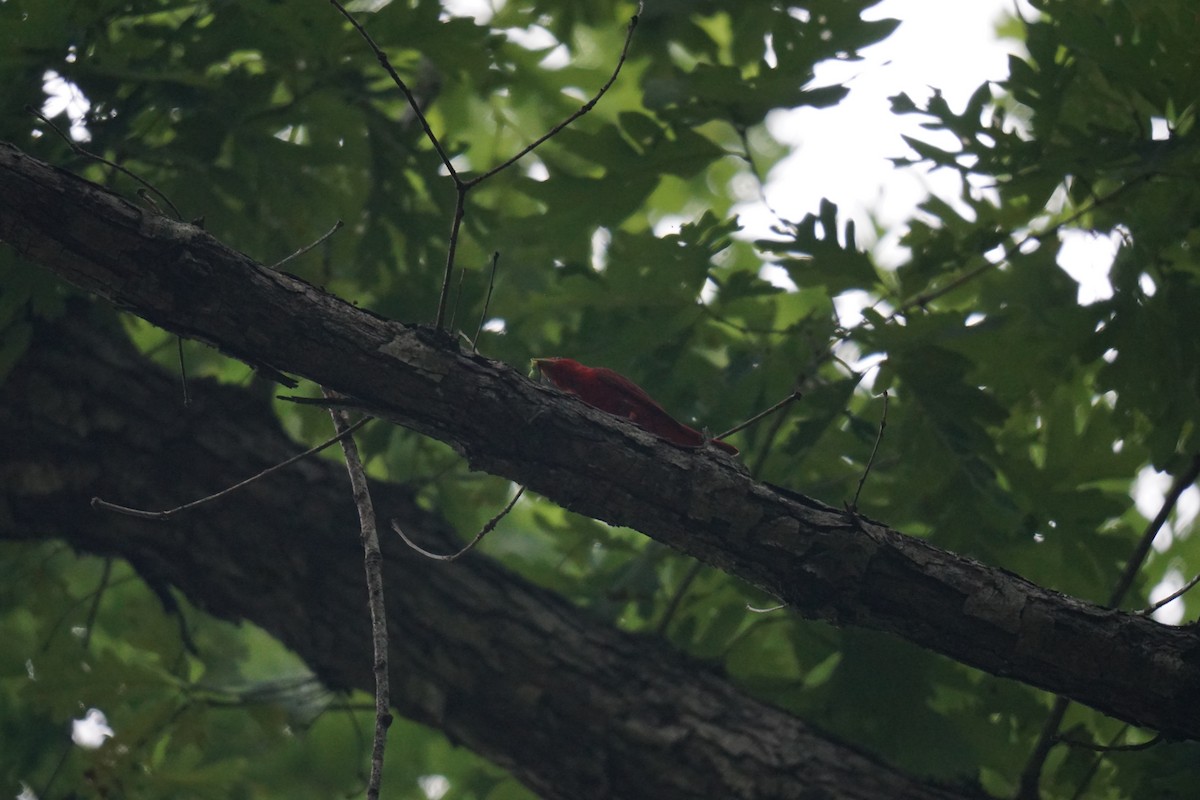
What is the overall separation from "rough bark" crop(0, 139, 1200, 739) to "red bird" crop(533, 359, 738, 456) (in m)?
0.18

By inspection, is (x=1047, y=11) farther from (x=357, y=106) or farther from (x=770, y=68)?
(x=357, y=106)

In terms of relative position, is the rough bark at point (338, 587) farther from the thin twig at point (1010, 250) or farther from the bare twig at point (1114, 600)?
the thin twig at point (1010, 250)

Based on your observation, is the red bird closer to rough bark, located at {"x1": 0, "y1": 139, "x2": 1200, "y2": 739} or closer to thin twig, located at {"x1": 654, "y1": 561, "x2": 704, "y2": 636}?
rough bark, located at {"x1": 0, "y1": 139, "x2": 1200, "y2": 739}

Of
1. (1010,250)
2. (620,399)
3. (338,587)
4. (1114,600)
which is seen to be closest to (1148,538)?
(1114,600)

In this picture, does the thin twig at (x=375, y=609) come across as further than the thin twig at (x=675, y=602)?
No

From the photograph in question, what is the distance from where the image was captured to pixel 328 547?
3199 millimetres

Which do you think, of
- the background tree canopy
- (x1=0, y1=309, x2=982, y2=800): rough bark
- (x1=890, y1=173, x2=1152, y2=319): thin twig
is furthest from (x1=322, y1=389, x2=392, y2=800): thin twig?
(x1=890, y1=173, x2=1152, y2=319): thin twig

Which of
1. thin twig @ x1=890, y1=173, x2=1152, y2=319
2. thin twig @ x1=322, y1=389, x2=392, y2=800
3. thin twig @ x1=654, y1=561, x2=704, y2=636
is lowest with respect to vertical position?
thin twig @ x1=322, y1=389, x2=392, y2=800

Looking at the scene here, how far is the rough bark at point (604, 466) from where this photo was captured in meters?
2.07

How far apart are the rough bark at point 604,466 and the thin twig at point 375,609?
20cm

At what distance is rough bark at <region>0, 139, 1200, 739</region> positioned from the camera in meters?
2.07

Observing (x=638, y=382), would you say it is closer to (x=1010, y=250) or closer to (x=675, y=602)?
(x=675, y=602)

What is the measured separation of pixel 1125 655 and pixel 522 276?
8.63 feet

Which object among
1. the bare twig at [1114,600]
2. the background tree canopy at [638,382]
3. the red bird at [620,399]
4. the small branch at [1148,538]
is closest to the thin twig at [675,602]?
the background tree canopy at [638,382]
